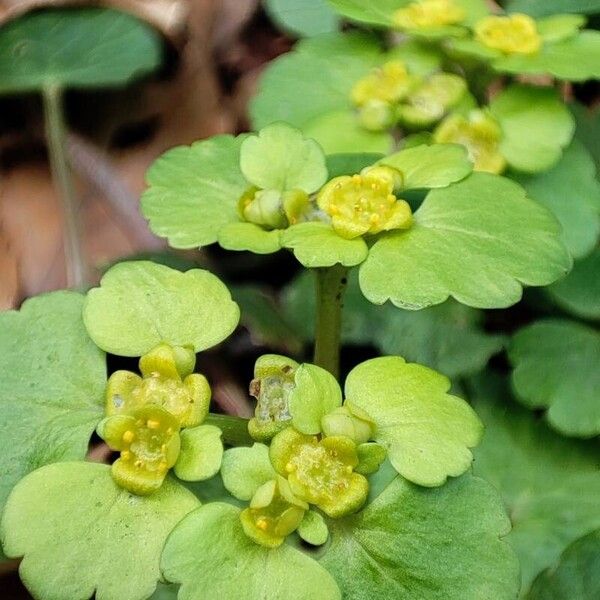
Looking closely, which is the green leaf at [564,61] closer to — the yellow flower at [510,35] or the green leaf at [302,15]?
the yellow flower at [510,35]

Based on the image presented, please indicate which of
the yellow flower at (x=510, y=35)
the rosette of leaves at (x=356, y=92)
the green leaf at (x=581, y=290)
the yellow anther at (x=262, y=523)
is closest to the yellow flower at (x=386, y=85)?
the rosette of leaves at (x=356, y=92)

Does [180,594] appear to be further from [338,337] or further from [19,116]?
[19,116]

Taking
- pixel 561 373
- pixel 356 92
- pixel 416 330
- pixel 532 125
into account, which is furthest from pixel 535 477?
pixel 356 92

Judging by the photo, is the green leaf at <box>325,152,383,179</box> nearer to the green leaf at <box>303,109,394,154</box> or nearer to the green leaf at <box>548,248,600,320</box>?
Result: the green leaf at <box>303,109,394,154</box>

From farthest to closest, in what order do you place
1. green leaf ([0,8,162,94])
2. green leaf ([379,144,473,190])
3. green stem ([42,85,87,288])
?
green leaf ([0,8,162,94]), green stem ([42,85,87,288]), green leaf ([379,144,473,190])

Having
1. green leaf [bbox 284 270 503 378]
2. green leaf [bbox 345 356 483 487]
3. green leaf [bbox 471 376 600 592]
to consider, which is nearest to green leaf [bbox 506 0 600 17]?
green leaf [bbox 284 270 503 378]

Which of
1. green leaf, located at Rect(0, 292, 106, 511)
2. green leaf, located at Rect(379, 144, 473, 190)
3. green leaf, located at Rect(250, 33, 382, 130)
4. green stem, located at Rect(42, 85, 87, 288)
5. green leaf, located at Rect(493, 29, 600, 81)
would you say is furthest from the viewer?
green stem, located at Rect(42, 85, 87, 288)

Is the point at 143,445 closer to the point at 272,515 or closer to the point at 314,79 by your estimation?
the point at 272,515
